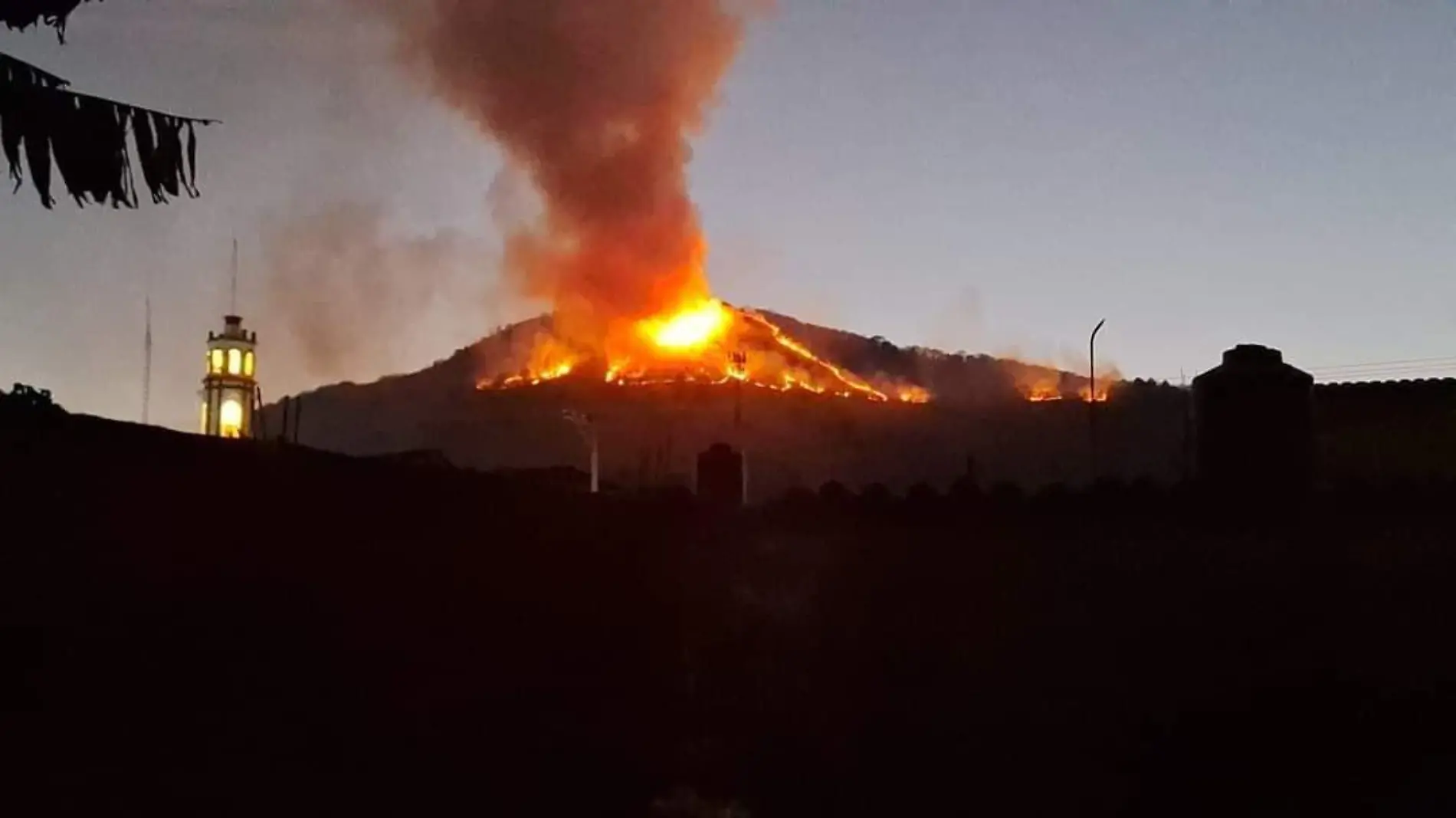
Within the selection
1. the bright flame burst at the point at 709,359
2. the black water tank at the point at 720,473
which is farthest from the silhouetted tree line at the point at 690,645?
the bright flame burst at the point at 709,359

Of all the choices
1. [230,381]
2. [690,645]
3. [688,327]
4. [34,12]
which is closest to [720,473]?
[690,645]

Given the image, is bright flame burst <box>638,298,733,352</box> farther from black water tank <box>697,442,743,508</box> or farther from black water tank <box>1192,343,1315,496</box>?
black water tank <box>1192,343,1315,496</box>

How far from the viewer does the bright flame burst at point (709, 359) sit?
69.1 meters

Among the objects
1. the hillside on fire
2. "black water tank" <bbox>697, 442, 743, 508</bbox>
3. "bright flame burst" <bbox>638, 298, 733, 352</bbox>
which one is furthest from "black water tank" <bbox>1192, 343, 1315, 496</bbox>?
"bright flame burst" <bbox>638, 298, 733, 352</bbox>

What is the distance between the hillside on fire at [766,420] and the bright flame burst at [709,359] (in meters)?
0.40

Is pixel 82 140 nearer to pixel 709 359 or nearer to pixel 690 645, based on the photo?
pixel 690 645

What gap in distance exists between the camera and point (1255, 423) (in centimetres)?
942

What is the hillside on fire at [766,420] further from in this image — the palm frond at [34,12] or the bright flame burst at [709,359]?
the palm frond at [34,12]

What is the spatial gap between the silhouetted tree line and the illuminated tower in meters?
29.0

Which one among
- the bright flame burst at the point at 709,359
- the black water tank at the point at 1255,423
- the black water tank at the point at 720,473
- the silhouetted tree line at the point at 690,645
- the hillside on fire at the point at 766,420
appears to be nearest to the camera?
the silhouetted tree line at the point at 690,645

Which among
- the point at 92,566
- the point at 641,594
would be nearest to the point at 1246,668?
the point at 641,594

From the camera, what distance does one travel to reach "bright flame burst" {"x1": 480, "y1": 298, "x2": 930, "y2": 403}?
6912cm

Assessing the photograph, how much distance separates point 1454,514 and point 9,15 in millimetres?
7584

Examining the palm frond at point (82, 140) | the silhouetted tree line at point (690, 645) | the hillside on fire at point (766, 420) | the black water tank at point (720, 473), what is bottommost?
the silhouetted tree line at point (690, 645)
